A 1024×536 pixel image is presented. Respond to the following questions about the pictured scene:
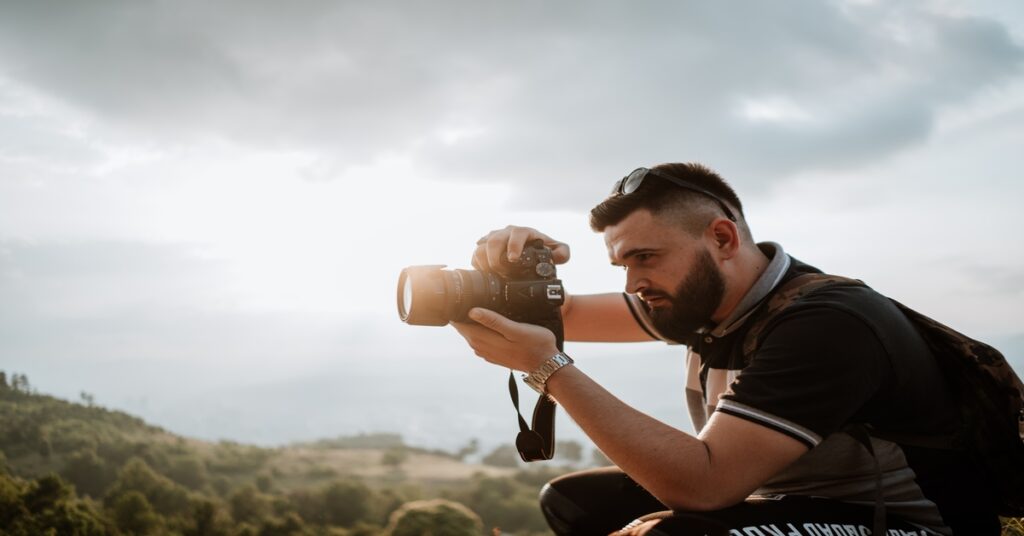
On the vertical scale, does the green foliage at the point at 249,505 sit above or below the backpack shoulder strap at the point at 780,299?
below

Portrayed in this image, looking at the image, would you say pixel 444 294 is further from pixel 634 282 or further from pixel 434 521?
pixel 434 521

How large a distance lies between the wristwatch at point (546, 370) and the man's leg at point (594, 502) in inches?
36.4

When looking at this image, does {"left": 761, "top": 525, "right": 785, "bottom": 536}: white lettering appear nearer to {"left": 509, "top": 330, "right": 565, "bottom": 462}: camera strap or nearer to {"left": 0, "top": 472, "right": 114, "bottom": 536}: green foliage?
{"left": 509, "top": 330, "right": 565, "bottom": 462}: camera strap

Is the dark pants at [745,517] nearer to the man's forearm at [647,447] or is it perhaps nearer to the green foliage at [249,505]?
the man's forearm at [647,447]

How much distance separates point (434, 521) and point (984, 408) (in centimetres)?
595

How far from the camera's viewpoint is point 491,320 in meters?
2.95

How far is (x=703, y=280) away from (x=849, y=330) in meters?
0.77

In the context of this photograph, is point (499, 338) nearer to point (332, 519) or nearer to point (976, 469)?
point (976, 469)

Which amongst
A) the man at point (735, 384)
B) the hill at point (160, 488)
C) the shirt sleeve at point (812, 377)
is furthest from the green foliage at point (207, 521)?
the shirt sleeve at point (812, 377)

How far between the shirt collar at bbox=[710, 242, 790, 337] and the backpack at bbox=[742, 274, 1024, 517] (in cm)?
28

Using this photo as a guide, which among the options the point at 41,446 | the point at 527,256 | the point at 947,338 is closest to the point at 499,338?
the point at 527,256

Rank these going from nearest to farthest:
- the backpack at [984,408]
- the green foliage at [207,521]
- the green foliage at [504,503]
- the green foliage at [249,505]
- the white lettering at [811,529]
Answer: the white lettering at [811,529] < the backpack at [984,408] < the green foliage at [207,521] < the green foliage at [249,505] < the green foliage at [504,503]

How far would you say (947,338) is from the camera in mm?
2631

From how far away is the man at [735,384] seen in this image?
2285 millimetres
